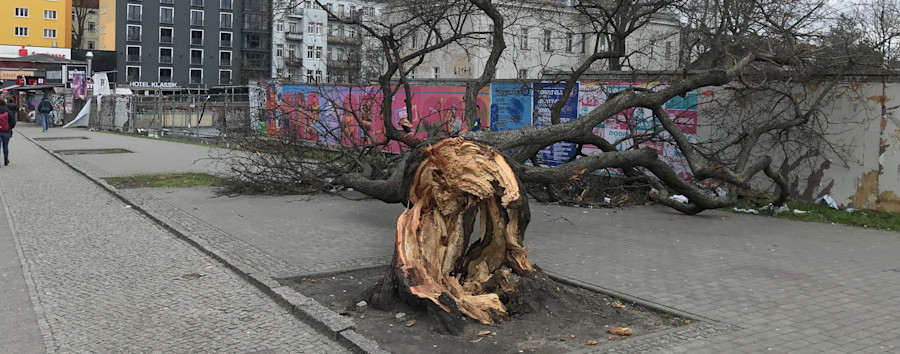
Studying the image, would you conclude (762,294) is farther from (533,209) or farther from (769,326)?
(533,209)

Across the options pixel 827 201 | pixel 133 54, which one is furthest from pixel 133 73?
pixel 827 201

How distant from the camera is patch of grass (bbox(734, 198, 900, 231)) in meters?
11.3

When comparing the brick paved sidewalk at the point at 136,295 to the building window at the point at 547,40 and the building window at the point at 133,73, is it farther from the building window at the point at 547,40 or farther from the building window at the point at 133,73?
the building window at the point at 133,73

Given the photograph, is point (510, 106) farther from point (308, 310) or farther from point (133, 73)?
point (133, 73)

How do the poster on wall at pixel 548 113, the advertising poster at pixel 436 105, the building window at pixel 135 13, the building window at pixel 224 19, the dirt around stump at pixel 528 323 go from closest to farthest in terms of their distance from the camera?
the dirt around stump at pixel 528 323
the poster on wall at pixel 548 113
the advertising poster at pixel 436 105
the building window at pixel 135 13
the building window at pixel 224 19

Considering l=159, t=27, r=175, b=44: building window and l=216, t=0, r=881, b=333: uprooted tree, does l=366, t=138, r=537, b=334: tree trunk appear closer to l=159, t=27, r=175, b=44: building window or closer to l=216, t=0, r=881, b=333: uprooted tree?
l=216, t=0, r=881, b=333: uprooted tree

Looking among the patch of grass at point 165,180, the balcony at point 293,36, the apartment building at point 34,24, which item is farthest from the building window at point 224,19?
the patch of grass at point 165,180

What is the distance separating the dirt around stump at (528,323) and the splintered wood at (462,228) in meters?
0.21

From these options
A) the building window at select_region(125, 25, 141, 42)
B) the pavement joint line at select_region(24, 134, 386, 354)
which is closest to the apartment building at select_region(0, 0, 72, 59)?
the building window at select_region(125, 25, 141, 42)

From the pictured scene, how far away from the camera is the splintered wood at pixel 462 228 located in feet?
20.3

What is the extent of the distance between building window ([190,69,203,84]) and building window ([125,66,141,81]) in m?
6.46

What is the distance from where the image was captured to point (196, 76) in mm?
100875

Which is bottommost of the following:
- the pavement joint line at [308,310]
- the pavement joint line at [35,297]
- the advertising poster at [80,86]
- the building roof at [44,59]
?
the pavement joint line at [35,297]

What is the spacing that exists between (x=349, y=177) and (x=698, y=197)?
5187 millimetres
